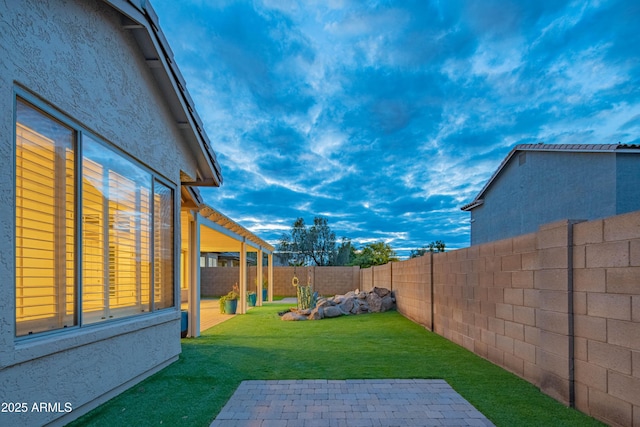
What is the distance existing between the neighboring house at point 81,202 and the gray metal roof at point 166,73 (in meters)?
0.02

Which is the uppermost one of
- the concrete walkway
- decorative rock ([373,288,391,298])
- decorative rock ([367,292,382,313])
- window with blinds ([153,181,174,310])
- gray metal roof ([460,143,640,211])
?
gray metal roof ([460,143,640,211])

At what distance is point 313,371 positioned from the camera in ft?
18.0

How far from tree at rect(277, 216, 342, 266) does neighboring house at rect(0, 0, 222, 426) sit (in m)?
29.1

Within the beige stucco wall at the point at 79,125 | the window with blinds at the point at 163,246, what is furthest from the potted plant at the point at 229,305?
the beige stucco wall at the point at 79,125

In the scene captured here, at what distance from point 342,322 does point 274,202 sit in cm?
3225

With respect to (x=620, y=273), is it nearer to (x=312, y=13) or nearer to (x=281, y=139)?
(x=312, y=13)

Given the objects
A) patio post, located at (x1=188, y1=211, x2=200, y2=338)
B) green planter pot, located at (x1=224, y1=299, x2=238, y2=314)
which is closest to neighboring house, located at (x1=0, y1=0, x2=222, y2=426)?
patio post, located at (x1=188, y1=211, x2=200, y2=338)

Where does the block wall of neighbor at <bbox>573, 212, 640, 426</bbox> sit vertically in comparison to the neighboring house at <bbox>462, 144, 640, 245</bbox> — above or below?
below

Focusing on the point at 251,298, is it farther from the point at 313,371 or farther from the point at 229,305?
the point at 313,371

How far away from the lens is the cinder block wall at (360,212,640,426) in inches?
127

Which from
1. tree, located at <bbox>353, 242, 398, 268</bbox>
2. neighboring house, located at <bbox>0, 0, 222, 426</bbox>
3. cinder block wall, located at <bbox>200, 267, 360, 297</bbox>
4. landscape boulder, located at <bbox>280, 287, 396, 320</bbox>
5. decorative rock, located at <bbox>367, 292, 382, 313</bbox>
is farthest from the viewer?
tree, located at <bbox>353, 242, 398, 268</bbox>

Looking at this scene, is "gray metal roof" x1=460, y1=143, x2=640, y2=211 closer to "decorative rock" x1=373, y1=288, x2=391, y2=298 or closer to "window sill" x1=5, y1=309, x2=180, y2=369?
"decorative rock" x1=373, y1=288, x2=391, y2=298

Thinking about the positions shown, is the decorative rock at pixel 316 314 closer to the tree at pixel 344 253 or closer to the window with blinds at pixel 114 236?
the window with blinds at pixel 114 236

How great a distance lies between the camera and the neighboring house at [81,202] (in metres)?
2.85
